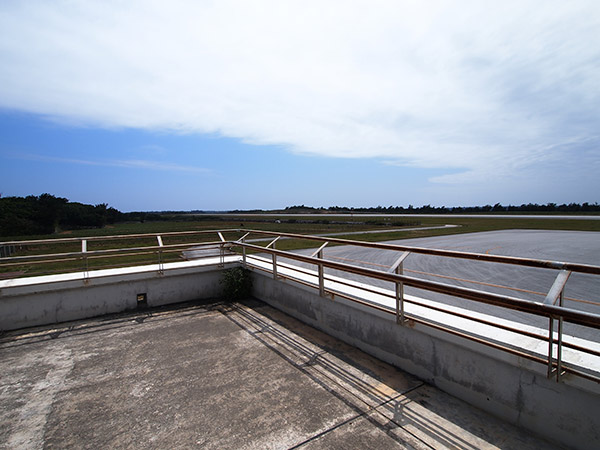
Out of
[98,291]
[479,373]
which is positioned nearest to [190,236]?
[98,291]

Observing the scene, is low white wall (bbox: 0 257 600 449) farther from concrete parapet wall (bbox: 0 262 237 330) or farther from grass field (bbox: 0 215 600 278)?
grass field (bbox: 0 215 600 278)

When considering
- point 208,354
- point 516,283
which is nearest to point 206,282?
point 208,354

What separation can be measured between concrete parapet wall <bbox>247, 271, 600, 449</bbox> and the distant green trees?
54.7 metres

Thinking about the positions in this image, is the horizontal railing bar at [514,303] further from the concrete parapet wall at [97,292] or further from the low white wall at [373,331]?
the concrete parapet wall at [97,292]

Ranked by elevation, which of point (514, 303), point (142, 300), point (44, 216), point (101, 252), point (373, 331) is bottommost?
point (142, 300)

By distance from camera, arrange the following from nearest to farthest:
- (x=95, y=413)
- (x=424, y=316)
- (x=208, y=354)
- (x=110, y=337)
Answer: (x=95, y=413)
(x=424, y=316)
(x=208, y=354)
(x=110, y=337)

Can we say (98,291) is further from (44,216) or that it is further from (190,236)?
(44,216)

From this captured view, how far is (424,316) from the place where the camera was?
11.7 feet

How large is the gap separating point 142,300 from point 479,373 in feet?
19.3

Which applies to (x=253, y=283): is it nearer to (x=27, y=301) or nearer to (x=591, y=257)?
(x=27, y=301)

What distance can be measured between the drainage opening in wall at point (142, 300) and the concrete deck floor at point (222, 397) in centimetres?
134

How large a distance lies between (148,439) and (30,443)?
3.27 feet

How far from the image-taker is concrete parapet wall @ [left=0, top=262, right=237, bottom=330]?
5.54 metres

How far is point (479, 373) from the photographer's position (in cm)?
296
